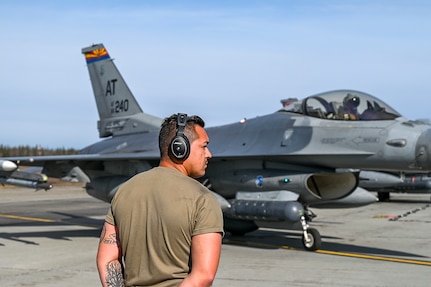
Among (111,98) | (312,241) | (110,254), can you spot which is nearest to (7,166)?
(111,98)

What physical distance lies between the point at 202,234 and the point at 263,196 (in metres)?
8.57

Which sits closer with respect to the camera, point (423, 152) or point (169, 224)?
point (169, 224)

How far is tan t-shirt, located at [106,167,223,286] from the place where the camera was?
8.52ft

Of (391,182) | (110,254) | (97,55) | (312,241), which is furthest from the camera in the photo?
(391,182)

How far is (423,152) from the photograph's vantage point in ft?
31.1

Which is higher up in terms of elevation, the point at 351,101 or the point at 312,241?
the point at 351,101

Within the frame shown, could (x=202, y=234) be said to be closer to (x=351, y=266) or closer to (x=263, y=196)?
(x=351, y=266)

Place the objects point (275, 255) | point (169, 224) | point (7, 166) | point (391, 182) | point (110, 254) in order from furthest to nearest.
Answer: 1. point (391, 182)
2. point (7, 166)
3. point (275, 255)
4. point (110, 254)
5. point (169, 224)

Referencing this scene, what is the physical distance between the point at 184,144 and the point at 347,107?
8.36 m

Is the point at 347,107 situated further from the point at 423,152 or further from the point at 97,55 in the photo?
the point at 97,55

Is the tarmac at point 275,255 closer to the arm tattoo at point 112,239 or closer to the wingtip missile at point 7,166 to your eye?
the wingtip missile at point 7,166

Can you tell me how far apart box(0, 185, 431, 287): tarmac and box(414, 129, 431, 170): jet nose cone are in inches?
58.6

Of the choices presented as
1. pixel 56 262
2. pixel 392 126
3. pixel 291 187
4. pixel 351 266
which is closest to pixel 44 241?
pixel 56 262

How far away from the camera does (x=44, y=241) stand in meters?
12.1
